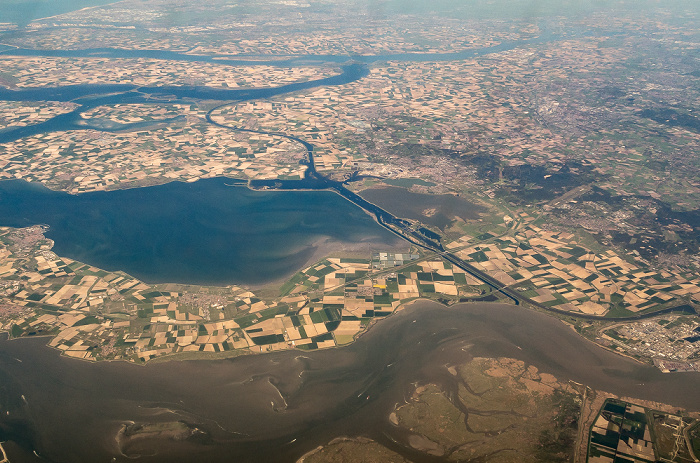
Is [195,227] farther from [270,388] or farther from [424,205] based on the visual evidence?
[424,205]

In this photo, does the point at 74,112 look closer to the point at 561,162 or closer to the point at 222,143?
the point at 222,143

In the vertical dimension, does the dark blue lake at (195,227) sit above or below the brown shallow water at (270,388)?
above

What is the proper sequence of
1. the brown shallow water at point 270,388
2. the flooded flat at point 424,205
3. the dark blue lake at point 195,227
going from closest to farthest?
the brown shallow water at point 270,388 → the dark blue lake at point 195,227 → the flooded flat at point 424,205

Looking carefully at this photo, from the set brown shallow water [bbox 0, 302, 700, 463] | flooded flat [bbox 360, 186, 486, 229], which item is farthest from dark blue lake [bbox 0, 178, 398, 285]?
brown shallow water [bbox 0, 302, 700, 463]

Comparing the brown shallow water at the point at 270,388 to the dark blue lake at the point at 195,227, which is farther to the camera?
the dark blue lake at the point at 195,227

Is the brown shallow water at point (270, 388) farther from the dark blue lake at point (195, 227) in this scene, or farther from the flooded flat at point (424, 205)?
the flooded flat at point (424, 205)

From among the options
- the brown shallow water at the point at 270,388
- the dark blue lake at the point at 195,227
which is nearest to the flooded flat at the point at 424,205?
the dark blue lake at the point at 195,227

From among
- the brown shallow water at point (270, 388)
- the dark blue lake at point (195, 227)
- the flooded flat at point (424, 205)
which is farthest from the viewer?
the flooded flat at point (424, 205)
